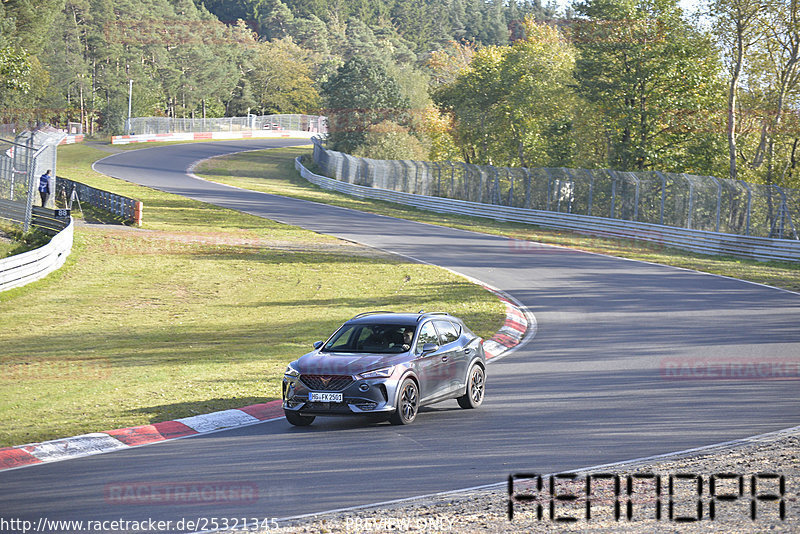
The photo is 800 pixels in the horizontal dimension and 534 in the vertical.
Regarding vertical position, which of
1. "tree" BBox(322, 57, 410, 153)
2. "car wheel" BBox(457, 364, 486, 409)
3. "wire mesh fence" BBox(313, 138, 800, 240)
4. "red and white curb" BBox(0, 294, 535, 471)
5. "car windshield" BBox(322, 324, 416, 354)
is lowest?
"red and white curb" BBox(0, 294, 535, 471)

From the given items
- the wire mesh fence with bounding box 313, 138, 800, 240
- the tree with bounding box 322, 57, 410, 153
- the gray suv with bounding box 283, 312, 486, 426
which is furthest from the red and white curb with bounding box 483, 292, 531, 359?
the tree with bounding box 322, 57, 410, 153

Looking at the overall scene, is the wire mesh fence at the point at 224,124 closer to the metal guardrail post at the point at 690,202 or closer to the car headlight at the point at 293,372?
the metal guardrail post at the point at 690,202

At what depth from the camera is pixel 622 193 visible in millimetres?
39406

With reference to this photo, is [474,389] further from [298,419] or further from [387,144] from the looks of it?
[387,144]

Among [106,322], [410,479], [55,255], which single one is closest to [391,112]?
[55,255]

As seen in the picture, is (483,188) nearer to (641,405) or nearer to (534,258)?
(534,258)

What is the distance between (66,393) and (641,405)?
8.82 m

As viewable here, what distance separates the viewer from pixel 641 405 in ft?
41.3

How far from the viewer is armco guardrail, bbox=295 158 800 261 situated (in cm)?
3206

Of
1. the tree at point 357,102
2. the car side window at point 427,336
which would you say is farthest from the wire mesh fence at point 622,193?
the car side window at point 427,336

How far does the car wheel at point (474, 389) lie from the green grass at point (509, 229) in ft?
53.5

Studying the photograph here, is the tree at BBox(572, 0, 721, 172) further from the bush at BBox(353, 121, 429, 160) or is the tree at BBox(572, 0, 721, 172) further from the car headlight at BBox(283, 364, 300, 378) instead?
the car headlight at BBox(283, 364, 300, 378)

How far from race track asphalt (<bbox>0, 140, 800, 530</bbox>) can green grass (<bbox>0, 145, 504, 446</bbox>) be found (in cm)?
211
